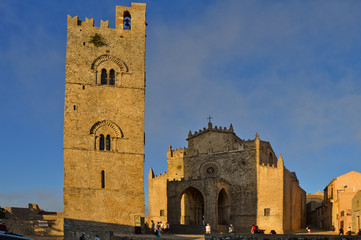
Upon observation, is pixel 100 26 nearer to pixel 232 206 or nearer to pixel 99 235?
pixel 99 235

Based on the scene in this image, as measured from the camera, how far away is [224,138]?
158 feet

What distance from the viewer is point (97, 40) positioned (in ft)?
113

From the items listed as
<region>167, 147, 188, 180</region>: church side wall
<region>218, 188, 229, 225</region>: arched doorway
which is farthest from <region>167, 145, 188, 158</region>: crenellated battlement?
<region>218, 188, 229, 225</region>: arched doorway

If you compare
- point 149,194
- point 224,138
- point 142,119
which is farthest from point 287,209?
point 142,119

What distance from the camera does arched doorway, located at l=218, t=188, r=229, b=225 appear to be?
44875mm

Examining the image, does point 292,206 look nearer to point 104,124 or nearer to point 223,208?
point 223,208

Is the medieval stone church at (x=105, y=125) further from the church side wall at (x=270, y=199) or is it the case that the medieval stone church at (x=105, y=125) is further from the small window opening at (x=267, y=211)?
the small window opening at (x=267, y=211)

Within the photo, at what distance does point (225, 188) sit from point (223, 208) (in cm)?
202

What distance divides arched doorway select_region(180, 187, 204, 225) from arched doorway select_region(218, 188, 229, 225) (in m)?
1.89

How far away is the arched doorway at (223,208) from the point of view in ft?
147

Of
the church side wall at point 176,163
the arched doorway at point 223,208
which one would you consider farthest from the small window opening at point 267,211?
the church side wall at point 176,163

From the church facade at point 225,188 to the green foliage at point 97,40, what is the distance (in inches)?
615

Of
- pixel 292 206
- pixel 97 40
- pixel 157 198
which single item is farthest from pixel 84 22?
pixel 292 206

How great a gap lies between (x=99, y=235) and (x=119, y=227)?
5.38m
